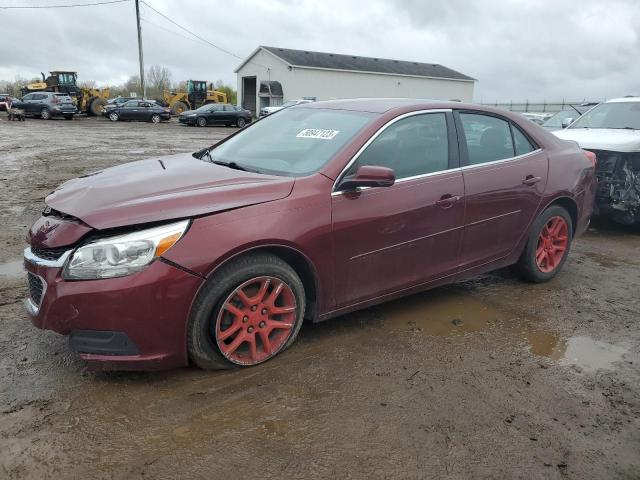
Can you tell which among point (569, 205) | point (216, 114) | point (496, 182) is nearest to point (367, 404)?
point (496, 182)

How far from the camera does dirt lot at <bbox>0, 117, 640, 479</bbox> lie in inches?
93.4

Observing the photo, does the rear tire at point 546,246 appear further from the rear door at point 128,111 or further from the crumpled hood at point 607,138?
the rear door at point 128,111

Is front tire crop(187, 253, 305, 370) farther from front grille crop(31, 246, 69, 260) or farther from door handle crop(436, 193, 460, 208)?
door handle crop(436, 193, 460, 208)

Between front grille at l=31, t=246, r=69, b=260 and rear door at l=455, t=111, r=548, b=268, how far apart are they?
8.97ft

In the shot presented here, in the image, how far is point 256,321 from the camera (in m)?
3.10

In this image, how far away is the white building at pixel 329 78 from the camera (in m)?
41.5

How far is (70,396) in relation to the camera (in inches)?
111

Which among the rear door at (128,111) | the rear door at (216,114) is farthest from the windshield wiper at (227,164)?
the rear door at (128,111)

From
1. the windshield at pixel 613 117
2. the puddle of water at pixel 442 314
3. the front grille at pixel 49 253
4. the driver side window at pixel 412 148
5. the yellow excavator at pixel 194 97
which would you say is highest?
the yellow excavator at pixel 194 97

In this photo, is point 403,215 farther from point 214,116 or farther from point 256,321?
point 214,116

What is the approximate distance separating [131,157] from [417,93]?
3838cm

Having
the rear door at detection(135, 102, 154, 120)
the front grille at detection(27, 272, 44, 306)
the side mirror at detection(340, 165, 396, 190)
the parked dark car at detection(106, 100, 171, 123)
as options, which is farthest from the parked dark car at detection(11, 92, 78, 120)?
the side mirror at detection(340, 165, 396, 190)

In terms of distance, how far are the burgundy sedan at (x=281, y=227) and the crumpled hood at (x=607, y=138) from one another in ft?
9.11

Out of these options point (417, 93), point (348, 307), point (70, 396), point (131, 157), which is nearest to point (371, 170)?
point (348, 307)
